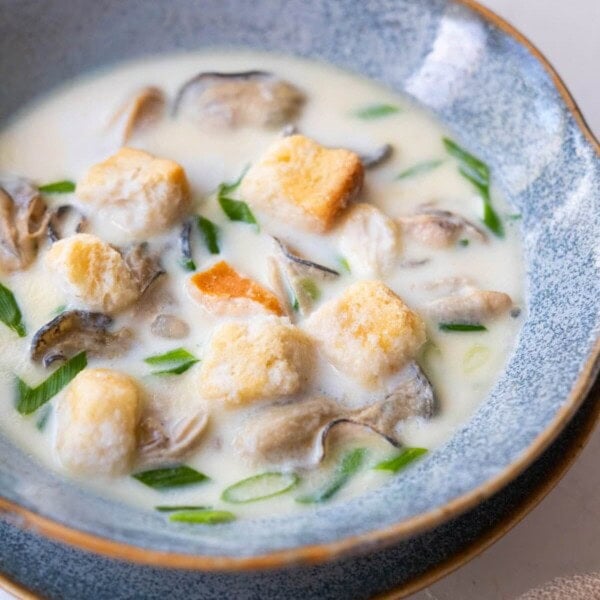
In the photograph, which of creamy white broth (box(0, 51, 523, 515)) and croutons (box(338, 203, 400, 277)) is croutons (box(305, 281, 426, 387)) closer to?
creamy white broth (box(0, 51, 523, 515))

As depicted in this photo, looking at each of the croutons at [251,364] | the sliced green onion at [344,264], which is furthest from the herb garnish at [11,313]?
the sliced green onion at [344,264]

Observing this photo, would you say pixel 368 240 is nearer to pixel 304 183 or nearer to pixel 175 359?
pixel 304 183

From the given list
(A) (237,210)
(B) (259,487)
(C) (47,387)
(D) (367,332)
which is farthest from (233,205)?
(B) (259,487)

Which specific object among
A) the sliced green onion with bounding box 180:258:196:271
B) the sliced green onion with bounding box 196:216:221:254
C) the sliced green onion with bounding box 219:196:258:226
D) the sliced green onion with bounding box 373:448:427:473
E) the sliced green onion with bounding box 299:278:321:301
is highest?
the sliced green onion with bounding box 219:196:258:226

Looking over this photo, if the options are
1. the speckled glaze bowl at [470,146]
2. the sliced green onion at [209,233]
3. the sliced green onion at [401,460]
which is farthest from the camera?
the sliced green onion at [209,233]

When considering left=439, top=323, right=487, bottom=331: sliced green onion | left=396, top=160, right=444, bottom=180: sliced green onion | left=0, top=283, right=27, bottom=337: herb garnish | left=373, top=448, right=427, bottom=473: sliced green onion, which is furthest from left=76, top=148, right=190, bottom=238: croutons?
left=373, top=448, right=427, bottom=473: sliced green onion

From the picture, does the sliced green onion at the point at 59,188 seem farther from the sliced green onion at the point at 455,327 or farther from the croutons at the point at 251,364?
the sliced green onion at the point at 455,327
